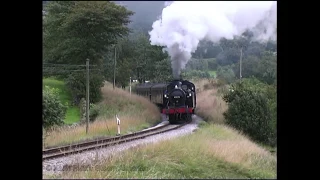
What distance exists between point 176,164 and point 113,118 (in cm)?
979

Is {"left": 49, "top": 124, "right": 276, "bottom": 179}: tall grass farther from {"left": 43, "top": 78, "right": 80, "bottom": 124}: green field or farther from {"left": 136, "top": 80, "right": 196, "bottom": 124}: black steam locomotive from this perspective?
{"left": 43, "top": 78, "right": 80, "bottom": 124}: green field

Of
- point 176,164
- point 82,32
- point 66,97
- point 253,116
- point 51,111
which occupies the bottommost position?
point 176,164

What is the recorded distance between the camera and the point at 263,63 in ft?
98.1

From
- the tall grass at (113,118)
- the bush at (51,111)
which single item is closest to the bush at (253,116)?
the tall grass at (113,118)

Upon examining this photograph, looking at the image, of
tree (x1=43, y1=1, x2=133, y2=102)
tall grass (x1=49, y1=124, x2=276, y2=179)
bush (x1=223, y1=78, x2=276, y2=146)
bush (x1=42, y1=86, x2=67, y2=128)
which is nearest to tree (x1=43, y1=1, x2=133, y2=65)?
tree (x1=43, y1=1, x2=133, y2=102)

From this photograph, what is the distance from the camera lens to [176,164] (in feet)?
29.9

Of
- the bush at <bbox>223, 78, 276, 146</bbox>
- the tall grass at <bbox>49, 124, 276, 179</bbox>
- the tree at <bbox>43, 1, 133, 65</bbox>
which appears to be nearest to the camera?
the tall grass at <bbox>49, 124, 276, 179</bbox>

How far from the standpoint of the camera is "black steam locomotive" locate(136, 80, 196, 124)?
842 inches

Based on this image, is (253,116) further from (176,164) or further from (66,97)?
(176,164)

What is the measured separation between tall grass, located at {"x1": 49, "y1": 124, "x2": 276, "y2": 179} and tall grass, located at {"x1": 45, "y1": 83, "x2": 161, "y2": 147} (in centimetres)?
513

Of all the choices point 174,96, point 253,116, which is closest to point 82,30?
point 174,96

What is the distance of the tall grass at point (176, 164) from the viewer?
7921 millimetres

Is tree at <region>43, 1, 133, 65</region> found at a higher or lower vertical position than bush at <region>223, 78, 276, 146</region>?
higher
